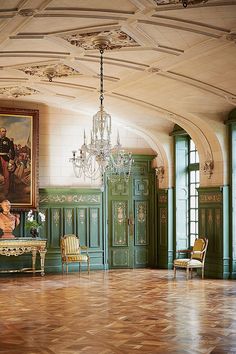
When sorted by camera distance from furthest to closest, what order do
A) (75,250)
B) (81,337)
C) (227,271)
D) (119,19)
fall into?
(75,250)
(227,271)
(119,19)
(81,337)

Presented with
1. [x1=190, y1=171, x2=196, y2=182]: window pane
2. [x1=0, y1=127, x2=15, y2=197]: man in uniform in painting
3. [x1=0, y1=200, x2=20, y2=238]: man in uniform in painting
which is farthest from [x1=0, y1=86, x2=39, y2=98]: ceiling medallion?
[x1=190, y1=171, x2=196, y2=182]: window pane

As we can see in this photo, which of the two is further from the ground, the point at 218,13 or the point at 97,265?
the point at 218,13

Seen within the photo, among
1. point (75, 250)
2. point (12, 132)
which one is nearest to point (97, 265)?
point (75, 250)

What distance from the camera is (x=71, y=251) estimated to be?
13633mm

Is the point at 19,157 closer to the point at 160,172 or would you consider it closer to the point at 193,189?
the point at 160,172

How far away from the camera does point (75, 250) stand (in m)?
13.7

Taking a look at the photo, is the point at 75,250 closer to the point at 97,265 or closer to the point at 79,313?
the point at 97,265

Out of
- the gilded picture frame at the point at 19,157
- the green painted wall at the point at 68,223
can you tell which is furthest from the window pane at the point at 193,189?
the gilded picture frame at the point at 19,157

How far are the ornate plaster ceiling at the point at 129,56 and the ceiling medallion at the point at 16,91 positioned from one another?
0.07 ft

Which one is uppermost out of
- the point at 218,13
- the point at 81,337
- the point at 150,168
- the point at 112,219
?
the point at 218,13

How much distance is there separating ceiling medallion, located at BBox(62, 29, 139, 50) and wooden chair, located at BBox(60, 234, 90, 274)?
595cm

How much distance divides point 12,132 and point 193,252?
5071 mm

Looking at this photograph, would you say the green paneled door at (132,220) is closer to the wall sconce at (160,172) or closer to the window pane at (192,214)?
the wall sconce at (160,172)

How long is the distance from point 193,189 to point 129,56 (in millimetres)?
6118
